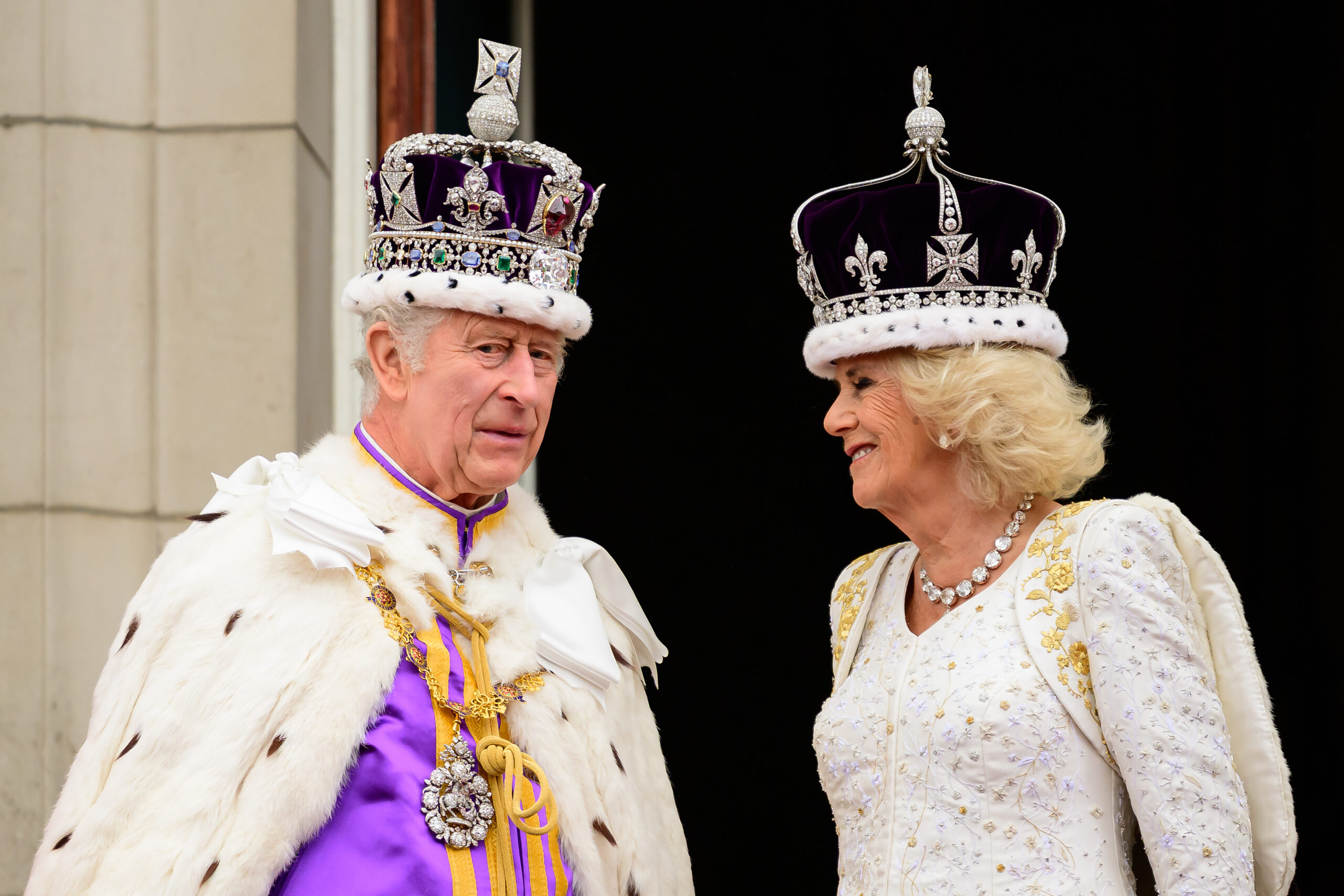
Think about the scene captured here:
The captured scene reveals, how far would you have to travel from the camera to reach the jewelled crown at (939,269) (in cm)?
246

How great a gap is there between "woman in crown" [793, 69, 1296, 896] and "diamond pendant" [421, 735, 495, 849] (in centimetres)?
67

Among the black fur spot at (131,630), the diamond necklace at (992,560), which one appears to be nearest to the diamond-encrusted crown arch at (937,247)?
the diamond necklace at (992,560)

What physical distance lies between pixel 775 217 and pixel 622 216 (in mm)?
540

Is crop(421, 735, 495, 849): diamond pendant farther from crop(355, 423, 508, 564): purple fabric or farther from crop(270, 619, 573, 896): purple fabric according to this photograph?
crop(355, 423, 508, 564): purple fabric

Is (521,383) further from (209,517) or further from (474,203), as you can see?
(209,517)

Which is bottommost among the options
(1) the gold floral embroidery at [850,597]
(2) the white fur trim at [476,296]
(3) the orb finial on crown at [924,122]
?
(1) the gold floral embroidery at [850,597]

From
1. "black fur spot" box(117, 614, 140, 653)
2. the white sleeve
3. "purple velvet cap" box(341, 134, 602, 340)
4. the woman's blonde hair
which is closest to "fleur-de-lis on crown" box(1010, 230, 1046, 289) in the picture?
the woman's blonde hair

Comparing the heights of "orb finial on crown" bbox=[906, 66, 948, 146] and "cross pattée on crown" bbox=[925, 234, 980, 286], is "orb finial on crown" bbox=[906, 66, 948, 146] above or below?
above

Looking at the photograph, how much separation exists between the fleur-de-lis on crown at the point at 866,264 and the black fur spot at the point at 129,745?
152 cm

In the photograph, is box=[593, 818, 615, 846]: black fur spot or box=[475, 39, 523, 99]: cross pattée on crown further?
box=[475, 39, 523, 99]: cross pattée on crown

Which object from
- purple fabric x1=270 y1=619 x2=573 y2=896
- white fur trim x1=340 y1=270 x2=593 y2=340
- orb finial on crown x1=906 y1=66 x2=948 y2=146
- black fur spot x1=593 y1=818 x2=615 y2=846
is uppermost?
orb finial on crown x1=906 y1=66 x2=948 y2=146

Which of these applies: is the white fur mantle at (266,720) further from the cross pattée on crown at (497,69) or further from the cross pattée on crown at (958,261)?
the cross pattée on crown at (958,261)

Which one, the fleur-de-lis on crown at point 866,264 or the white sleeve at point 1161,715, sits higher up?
the fleur-de-lis on crown at point 866,264

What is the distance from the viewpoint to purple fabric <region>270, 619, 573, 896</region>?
2027 mm
